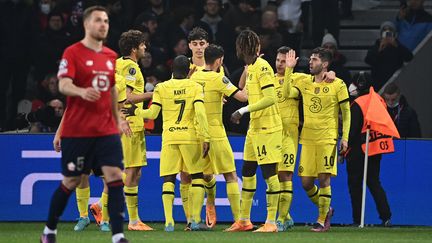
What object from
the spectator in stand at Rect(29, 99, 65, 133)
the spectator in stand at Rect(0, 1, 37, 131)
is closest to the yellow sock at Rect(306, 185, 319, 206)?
the spectator in stand at Rect(29, 99, 65, 133)

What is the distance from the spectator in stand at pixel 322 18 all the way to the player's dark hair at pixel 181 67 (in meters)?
6.58

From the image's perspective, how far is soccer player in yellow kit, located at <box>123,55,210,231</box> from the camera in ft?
53.3

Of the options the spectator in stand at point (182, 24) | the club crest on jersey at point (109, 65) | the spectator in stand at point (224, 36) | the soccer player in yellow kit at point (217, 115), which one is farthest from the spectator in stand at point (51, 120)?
the club crest on jersey at point (109, 65)

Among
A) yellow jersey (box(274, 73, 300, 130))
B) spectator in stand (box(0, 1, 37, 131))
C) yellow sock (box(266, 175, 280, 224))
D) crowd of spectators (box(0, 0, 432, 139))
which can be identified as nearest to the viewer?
yellow sock (box(266, 175, 280, 224))

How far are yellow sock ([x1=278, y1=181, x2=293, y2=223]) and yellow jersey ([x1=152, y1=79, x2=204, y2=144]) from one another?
4.38 ft

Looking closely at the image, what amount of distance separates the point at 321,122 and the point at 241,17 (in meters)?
6.30

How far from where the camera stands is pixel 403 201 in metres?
18.8

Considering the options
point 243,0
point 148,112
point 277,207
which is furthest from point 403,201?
point 243,0

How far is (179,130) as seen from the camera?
16.4 meters

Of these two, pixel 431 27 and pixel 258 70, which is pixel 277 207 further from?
pixel 431 27

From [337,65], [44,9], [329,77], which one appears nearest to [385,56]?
[337,65]

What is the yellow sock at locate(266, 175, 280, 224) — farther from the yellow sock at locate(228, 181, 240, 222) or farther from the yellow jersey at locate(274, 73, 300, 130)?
the yellow jersey at locate(274, 73, 300, 130)

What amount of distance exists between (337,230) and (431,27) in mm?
6908

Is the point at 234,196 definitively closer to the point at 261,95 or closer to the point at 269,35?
the point at 261,95
